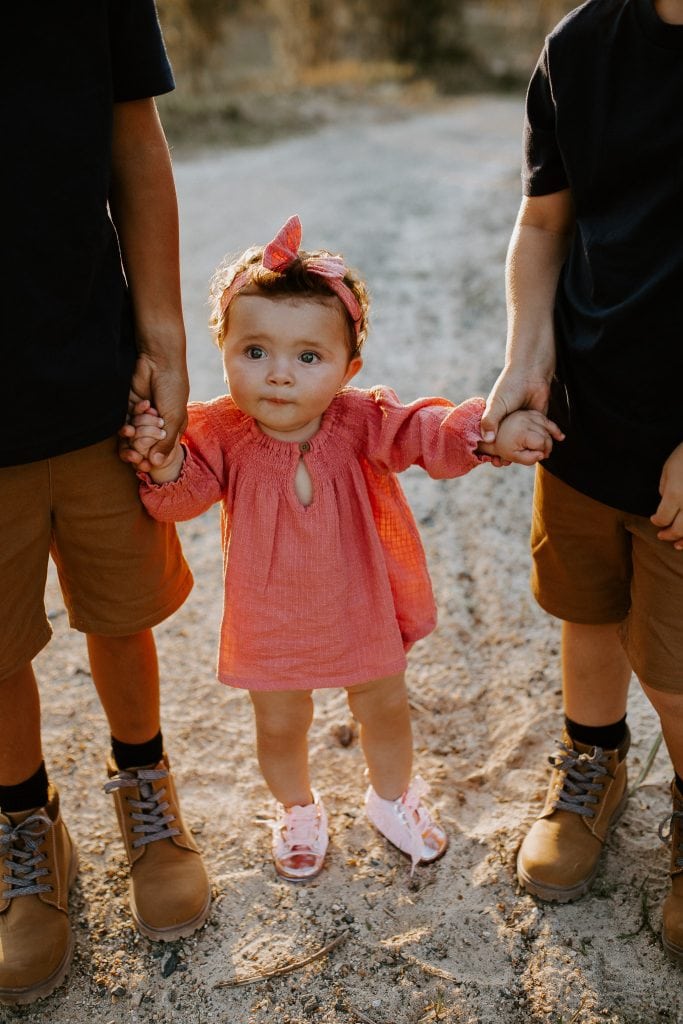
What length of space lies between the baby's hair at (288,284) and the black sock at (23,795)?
3.17ft

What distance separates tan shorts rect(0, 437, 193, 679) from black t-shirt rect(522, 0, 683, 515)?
2.65 ft

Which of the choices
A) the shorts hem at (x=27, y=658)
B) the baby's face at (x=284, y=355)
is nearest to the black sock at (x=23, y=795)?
the shorts hem at (x=27, y=658)

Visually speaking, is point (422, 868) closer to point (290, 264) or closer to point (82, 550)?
point (82, 550)

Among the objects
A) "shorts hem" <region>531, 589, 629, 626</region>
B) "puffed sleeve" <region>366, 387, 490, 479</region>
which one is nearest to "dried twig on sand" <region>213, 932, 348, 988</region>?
"shorts hem" <region>531, 589, 629, 626</region>

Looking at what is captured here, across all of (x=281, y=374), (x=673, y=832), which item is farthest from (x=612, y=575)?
(x=281, y=374)

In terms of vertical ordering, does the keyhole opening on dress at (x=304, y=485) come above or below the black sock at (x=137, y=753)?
above

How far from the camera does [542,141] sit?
1.68 m

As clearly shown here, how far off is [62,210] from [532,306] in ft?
2.74

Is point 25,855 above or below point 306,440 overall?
below

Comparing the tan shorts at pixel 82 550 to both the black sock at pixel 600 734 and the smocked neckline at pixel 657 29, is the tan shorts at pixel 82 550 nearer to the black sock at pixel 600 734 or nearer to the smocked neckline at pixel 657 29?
the black sock at pixel 600 734

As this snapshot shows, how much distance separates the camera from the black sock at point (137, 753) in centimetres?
206

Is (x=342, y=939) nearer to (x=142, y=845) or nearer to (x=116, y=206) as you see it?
(x=142, y=845)

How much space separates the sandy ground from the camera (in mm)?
1786

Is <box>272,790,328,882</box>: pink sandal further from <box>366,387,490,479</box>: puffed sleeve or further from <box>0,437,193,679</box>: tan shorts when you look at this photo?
<box>366,387,490,479</box>: puffed sleeve
